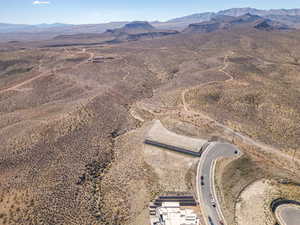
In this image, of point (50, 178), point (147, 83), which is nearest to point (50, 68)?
point (147, 83)

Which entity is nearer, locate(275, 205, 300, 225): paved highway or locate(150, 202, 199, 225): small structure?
locate(150, 202, 199, 225): small structure

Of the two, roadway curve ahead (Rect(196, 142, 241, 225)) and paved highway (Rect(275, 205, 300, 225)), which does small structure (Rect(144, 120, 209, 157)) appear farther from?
paved highway (Rect(275, 205, 300, 225))

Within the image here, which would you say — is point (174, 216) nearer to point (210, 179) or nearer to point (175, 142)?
point (210, 179)

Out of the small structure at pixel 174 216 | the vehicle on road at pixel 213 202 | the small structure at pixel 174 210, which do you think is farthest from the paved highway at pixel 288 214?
the small structure at pixel 174 216

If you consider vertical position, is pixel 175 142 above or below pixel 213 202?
A: above

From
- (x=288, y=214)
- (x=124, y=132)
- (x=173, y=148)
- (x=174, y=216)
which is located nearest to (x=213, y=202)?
(x=174, y=216)

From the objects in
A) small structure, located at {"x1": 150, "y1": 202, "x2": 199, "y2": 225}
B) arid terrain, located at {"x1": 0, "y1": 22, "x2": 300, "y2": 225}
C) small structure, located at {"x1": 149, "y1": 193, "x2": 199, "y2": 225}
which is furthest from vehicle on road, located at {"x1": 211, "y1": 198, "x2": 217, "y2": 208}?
small structure, located at {"x1": 150, "y1": 202, "x2": 199, "y2": 225}

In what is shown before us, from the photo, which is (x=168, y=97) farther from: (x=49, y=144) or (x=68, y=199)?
(x=68, y=199)
